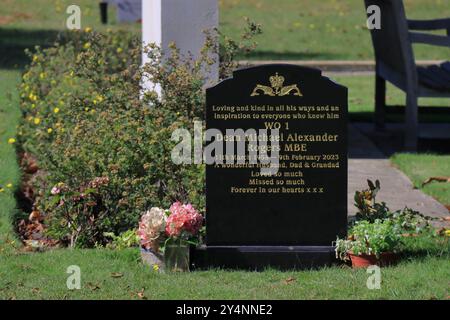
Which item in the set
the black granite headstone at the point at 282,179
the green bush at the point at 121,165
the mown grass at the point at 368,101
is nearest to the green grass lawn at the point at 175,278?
the black granite headstone at the point at 282,179

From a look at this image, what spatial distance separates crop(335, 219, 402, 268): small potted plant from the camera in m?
7.13

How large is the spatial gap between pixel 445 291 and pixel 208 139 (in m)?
1.79

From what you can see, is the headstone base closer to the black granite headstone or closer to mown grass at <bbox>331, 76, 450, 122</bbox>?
the black granite headstone

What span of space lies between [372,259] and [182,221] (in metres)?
1.25

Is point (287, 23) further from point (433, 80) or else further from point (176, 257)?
point (176, 257)

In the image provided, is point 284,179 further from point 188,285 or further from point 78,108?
point 78,108

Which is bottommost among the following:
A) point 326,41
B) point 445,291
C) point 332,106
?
point 445,291

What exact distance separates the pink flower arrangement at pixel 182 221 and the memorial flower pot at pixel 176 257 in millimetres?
87

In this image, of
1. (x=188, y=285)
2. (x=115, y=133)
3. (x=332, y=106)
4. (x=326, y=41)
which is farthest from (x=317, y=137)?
(x=326, y=41)

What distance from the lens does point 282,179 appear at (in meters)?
7.25

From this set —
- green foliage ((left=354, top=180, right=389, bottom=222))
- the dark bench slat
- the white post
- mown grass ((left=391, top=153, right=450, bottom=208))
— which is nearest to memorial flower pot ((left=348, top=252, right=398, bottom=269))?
green foliage ((left=354, top=180, right=389, bottom=222))

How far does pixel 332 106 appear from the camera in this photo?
23.6 ft

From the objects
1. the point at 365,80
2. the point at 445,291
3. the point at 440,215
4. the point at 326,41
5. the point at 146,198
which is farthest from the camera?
the point at 326,41

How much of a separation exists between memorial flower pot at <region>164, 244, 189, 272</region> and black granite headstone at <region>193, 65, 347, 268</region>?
0.14m
